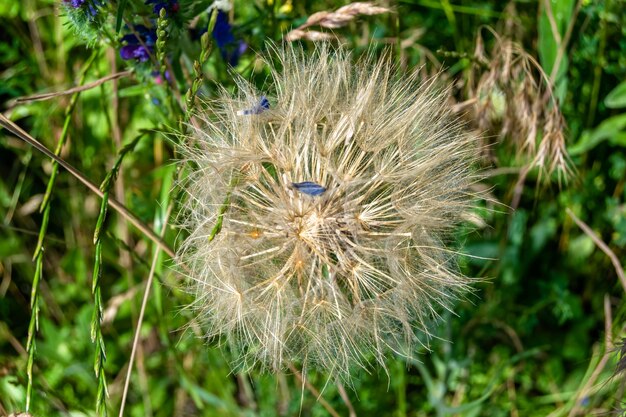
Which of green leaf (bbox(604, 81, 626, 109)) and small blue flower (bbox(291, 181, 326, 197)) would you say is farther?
green leaf (bbox(604, 81, 626, 109))

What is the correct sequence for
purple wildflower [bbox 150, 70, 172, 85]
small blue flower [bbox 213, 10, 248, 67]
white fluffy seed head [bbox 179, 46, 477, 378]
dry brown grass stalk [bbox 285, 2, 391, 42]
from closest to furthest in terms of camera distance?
white fluffy seed head [bbox 179, 46, 477, 378]
dry brown grass stalk [bbox 285, 2, 391, 42]
purple wildflower [bbox 150, 70, 172, 85]
small blue flower [bbox 213, 10, 248, 67]

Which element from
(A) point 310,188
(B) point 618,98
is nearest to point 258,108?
(A) point 310,188

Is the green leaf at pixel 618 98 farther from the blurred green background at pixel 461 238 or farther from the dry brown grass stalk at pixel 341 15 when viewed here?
the dry brown grass stalk at pixel 341 15

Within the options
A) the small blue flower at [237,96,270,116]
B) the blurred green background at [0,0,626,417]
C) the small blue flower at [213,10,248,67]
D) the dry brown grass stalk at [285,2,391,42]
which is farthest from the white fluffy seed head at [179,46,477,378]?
the blurred green background at [0,0,626,417]

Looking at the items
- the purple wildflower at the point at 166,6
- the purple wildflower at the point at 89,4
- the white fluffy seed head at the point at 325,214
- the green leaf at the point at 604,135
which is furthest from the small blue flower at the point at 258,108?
the green leaf at the point at 604,135

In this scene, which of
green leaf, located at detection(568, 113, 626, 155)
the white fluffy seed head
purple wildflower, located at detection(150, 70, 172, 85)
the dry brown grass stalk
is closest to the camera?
the white fluffy seed head

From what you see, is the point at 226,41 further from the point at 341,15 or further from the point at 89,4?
the point at 89,4

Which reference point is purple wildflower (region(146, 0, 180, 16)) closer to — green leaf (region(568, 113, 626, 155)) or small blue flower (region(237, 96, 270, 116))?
small blue flower (region(237, 96, 270, 116))

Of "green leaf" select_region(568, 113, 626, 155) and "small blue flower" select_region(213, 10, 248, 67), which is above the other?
"small blue flower" select_region(213, 10, 248, 67)
